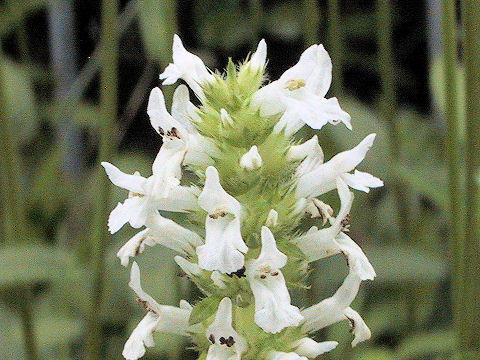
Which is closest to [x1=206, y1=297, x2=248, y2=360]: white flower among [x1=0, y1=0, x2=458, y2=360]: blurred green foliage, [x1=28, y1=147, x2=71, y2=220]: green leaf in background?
[x1=0, y1=0, x2=458, y2=360]: blurred green foliage

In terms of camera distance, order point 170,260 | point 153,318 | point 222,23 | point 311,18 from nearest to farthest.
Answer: point 153,318 < point 311,18 < point 170,260 < point 222,23

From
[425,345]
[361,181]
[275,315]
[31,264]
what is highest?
[361,181]

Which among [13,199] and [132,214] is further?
[13,199]

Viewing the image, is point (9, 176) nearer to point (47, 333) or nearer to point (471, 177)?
point (47, 333)

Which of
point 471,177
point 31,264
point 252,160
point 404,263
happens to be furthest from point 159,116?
point 404,263

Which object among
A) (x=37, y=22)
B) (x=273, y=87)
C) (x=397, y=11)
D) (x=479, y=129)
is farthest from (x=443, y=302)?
(x=37, y=22)

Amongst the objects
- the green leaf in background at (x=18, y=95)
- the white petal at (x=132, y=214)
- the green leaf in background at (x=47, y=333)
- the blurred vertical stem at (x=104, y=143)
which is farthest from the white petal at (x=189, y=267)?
the green leaf in background at (x=18, y=95)

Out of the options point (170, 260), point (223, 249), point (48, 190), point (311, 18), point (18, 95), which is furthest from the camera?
point (48, 190)

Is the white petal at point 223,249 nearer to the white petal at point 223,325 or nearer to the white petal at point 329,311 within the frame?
the white petal at point 223,325

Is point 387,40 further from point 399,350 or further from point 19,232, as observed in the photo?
point 19,232
